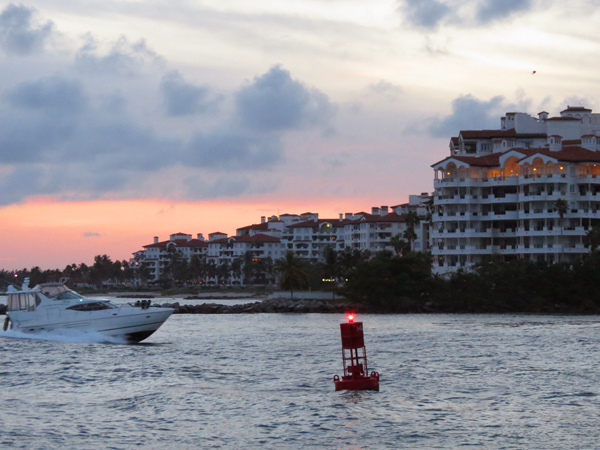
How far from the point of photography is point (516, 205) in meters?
122

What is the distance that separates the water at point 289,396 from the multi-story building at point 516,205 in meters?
70.6

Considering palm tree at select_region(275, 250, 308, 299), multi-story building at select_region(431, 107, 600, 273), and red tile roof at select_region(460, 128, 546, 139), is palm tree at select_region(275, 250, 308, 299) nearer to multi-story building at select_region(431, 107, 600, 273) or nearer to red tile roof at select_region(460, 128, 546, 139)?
multi-story building at select_region(431, 107, 600, 273)

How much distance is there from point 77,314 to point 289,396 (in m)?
22.7

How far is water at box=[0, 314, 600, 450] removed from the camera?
21.7 metres

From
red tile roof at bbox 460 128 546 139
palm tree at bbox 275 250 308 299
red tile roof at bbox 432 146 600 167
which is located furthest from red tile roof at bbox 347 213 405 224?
palm tree at bbox 275 250 308 299

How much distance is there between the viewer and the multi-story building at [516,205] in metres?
118

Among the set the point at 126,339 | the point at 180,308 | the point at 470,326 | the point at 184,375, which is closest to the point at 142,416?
the point at 184,375

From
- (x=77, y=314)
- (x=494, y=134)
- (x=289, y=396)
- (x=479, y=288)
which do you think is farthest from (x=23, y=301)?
(x=494, y=134)

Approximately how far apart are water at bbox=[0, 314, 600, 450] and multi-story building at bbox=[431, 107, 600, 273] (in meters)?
70.6

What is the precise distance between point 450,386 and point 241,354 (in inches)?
651

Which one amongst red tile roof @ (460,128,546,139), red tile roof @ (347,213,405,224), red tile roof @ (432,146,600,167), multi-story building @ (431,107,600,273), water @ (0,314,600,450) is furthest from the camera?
red tile roof @ (347,213,405,224)

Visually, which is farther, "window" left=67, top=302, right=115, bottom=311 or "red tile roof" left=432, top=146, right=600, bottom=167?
"red tile roof" left=432, top=146, right=600, bottom=167

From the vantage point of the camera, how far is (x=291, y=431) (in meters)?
22.5

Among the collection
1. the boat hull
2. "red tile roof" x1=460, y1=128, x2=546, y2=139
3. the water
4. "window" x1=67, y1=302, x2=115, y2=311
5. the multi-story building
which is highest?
"red tile roof" x1=460, y1=128, x2=546, y2=139
